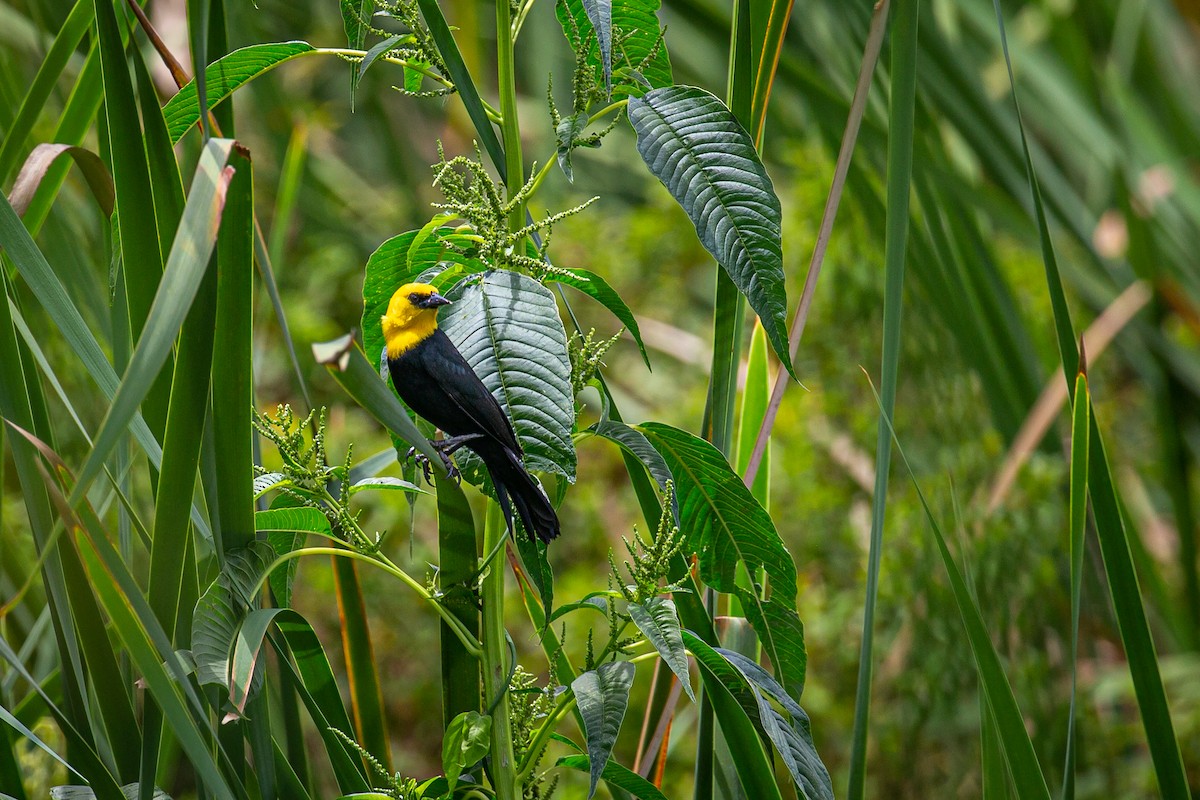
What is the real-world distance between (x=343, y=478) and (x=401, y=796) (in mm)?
176

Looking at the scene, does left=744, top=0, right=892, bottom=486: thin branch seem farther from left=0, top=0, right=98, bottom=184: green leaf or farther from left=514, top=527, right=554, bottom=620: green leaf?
left=0, top=0, right=98, bottom=184: green leaf

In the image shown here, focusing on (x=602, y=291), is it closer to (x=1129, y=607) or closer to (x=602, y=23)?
(x=602, y=23)

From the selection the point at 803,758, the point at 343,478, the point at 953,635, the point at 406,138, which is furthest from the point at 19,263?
the point at 406,138

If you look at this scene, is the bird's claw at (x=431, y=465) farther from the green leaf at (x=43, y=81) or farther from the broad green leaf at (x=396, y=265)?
the green leaf at (x=43, y=81)

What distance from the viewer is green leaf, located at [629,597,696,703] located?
1.51 ft

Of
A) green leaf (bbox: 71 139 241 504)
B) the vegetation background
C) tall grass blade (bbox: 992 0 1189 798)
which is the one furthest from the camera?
the vegetation background

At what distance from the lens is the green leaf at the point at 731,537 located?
1.83ft

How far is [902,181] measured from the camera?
1.91ft

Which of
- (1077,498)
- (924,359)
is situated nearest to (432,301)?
(1077,498)

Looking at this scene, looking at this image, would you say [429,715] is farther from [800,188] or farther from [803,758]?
[803,758]

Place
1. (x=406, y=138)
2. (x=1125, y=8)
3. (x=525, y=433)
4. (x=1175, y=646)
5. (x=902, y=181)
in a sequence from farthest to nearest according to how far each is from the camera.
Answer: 1. (x=406, y=138)
2. (x=1125, y=8)
3. (x=1175, y=646)
4. (x=902, y=181)
5. (x=525, y=433)

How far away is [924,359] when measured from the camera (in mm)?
1340

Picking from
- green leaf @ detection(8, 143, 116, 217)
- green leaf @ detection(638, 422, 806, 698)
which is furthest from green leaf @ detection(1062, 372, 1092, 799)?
green leaf @ detection(8, 143, 116, 217)

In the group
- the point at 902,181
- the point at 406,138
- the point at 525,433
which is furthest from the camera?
Result: the point at 406,138
